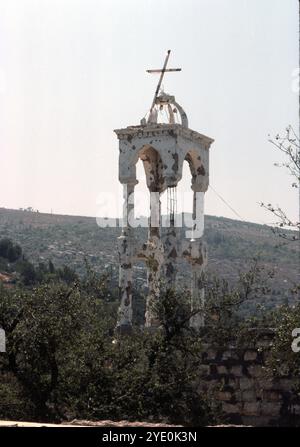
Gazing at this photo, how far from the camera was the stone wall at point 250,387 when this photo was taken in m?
14.3

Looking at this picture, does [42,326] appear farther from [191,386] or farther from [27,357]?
[191,386]

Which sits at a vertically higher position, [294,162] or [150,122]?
[150,122]

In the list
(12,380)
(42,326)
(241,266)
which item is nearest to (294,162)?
(42,326)

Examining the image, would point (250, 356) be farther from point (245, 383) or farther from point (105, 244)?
point (105, 244)

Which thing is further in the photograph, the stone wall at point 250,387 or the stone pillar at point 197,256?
the stone pillar at point 197,256

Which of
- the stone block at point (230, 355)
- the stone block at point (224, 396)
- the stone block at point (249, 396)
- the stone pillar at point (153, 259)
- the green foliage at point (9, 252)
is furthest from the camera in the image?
the green foliage at point (9, 252)

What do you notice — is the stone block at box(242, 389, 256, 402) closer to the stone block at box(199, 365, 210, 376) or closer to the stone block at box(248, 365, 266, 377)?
the stone block at box(248, 365, 266, 377)

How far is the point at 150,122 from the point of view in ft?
57.9

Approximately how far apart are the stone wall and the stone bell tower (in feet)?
4.39

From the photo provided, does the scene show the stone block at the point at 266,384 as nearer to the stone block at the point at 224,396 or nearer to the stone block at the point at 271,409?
the stone block at the point at 271,409

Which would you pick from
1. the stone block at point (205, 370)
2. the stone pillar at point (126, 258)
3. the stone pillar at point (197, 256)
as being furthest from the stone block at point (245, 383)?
the stone pillar at point (126, 258)

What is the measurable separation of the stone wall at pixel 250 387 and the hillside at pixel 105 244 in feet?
99.3

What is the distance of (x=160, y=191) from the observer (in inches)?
723
